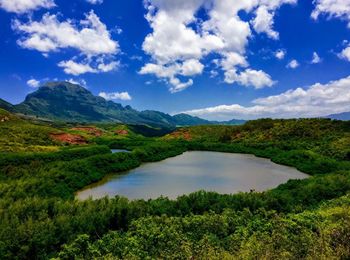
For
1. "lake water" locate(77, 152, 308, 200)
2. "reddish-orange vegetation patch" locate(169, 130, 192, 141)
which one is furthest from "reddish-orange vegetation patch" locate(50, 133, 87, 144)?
"reddish-orange vegetation patch" locate(169, 130, 192, 141)

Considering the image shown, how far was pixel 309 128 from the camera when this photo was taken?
6600cm

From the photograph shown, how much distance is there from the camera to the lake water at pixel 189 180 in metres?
27.6

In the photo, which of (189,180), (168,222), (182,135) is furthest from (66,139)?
(168,222)

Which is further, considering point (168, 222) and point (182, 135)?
point (182, 135)

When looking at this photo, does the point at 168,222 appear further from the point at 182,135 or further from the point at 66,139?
Answer: the point at 182,135

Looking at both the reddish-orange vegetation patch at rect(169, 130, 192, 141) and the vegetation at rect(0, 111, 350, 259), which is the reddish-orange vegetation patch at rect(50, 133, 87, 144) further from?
the reddish-orange vegetation patch at rect(169, 130, 192, 141)

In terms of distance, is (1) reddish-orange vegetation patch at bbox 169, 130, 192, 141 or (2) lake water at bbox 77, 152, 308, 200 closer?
(2) lake water at bbox 77, 152, 308, 200

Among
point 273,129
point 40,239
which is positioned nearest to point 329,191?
point 40,239

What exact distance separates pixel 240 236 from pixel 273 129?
208 feet

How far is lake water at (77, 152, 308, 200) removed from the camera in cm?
2758

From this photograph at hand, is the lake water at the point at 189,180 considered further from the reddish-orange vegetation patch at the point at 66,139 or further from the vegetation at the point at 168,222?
the reddish-orange vegetation patch at the point at 66,139

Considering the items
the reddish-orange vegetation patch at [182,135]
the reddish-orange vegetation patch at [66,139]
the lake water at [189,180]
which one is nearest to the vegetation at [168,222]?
the lake water at [189,180]

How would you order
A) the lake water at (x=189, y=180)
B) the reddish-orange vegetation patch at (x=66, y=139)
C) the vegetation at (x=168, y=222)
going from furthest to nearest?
the reddish-orange vegetation patch at (x=66, y=139), the lake water at (x=189, y=180), the vegetation at (x=168, y=222)

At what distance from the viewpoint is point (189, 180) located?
107ft
